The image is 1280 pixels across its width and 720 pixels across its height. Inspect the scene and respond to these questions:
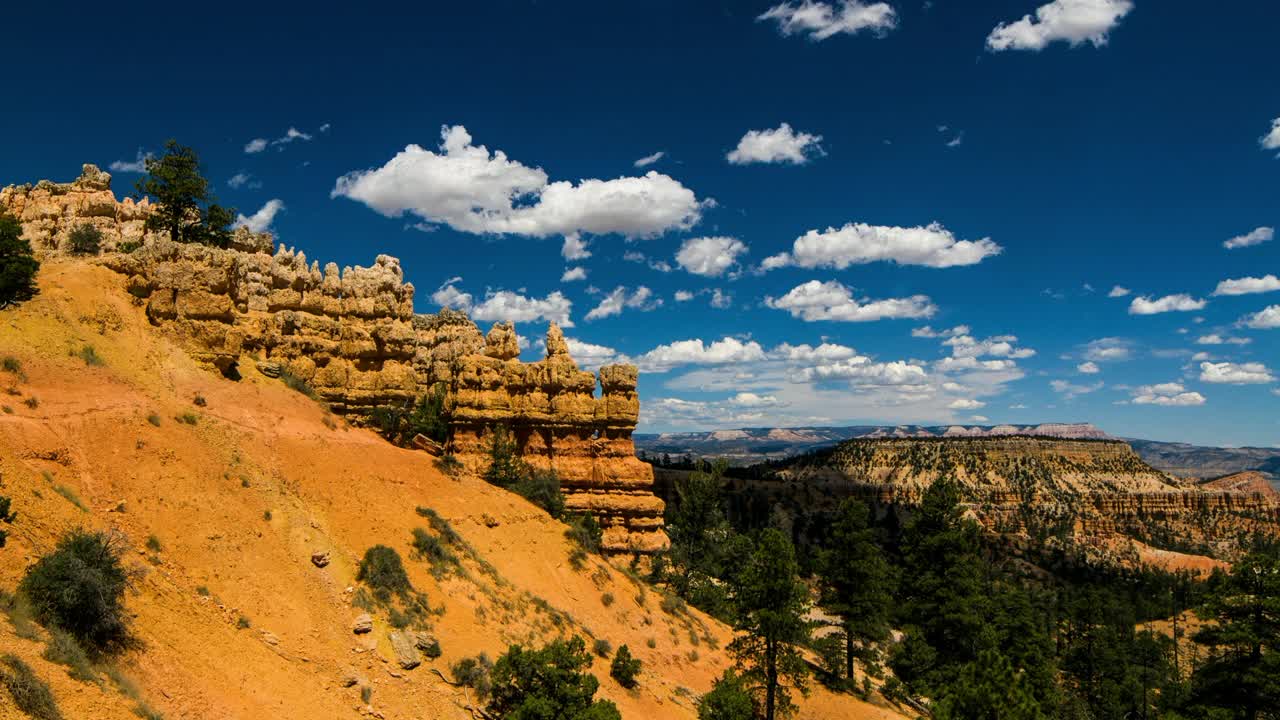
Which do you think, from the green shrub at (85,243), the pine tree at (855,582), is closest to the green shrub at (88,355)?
the green shrub at (85,243)

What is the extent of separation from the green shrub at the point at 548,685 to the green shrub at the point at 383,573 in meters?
4.52

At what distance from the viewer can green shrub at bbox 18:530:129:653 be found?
13.0m

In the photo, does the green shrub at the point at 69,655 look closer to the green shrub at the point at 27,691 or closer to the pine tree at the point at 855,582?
the green shrub at the point at 27,691

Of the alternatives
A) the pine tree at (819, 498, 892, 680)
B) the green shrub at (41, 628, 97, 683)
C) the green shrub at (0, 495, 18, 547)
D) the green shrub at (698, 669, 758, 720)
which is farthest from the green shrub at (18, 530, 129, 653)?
the pine tree at (819, 498, 892, 680)

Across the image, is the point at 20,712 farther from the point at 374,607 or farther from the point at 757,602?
the point at 757,602

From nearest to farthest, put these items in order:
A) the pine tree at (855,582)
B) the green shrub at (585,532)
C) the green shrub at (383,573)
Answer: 1. the green shrub at (383,573)
2. the green shrub at (585,532)
3. the pine tree at (855,582)

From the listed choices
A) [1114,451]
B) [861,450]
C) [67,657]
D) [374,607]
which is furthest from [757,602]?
[1114,451]

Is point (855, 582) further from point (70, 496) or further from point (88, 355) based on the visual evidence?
point (88, 355)

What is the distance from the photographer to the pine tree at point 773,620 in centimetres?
2783

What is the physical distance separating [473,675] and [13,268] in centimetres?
1972

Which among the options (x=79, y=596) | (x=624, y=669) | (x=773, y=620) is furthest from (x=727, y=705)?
(x=79, y=596)

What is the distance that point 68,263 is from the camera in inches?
1051

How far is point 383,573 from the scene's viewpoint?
22.0 metres

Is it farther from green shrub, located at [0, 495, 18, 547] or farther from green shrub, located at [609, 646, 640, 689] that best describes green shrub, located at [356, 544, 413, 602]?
green shrub, located at [0, 495, 18, 547]
